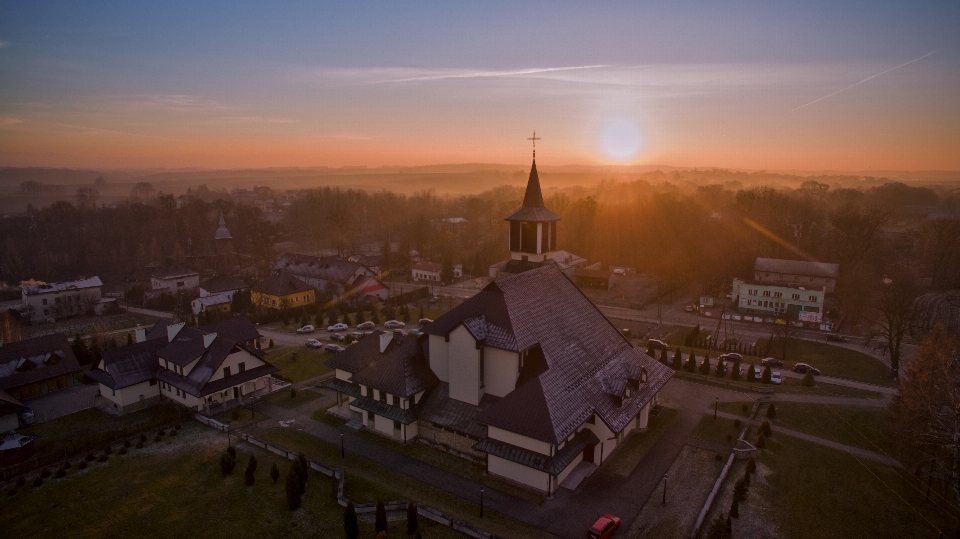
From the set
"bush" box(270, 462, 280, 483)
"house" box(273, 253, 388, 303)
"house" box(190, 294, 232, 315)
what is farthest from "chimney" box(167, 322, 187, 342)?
"house" box(273, 253, 388, 303)

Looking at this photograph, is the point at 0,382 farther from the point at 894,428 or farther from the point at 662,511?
the point at 894,428

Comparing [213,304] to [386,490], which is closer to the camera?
[386,490]

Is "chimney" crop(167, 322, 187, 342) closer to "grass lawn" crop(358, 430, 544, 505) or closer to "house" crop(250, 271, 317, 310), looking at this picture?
"grass lawn" crop(358, 430, 544, 505)

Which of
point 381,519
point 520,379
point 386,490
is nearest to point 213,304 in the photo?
point 386,490

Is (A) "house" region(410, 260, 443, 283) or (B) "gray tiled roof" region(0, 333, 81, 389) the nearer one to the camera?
(B) "gray tiled roof" region(0, 333, 81, 389)

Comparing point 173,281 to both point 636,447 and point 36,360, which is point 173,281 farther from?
point 636,447

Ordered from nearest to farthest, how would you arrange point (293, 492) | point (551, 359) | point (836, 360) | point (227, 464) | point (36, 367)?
point (293, 492)
point (227, 464)
point (551, 359)
point (36, 367)
point (836, 360)
